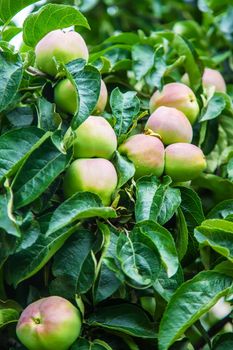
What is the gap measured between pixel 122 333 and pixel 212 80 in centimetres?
58

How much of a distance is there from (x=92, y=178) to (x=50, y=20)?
268 mm

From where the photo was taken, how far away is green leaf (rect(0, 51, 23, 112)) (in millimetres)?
883

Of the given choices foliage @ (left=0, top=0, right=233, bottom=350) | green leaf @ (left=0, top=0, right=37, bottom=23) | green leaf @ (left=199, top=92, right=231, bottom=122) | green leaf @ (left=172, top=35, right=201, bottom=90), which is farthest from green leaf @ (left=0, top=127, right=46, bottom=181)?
green leaf @ (left=172, top=35, right=201, bottom=90)

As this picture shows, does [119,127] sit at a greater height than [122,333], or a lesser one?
greater

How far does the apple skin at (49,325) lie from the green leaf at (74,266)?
25mm

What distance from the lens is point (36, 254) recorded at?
0.84 metres

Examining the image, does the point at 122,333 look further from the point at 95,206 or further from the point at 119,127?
the point at 119,127

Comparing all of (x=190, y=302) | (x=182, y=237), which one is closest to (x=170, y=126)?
Result: (x=182, y=237)

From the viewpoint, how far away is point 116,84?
122 centimetres

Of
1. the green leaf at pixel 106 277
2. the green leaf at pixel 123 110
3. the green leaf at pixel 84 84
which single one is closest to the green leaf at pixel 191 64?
the green leaf at pixel 123 110

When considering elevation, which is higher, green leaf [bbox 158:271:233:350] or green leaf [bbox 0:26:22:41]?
green leaf [bbox 0:26:22:41]

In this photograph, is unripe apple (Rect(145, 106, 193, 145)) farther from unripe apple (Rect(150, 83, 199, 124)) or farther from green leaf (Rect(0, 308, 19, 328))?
green leaf (Rect(0, 308, 19, 328))

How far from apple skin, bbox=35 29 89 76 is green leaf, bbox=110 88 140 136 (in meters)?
0.08

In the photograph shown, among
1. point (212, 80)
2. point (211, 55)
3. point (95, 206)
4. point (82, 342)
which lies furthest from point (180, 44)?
point (82, 342)
